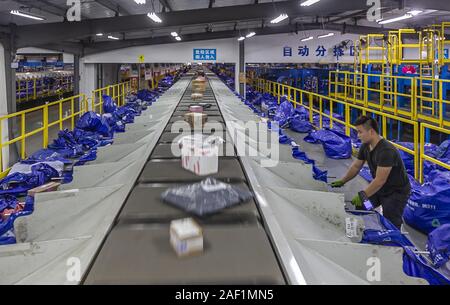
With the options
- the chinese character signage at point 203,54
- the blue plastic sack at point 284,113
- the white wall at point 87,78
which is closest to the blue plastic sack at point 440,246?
the blue plastic sack at point 284,113

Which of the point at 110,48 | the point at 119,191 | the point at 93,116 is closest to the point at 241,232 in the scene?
the point at 119,191

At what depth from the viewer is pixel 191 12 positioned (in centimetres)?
1040

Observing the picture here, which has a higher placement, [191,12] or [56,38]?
[191,12]

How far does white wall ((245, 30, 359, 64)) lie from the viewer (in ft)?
54.3

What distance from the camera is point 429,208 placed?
4.38m

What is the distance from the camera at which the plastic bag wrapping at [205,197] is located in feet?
5.96

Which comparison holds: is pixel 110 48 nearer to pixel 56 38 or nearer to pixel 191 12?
pixel 56 38

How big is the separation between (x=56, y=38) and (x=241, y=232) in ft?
33.6

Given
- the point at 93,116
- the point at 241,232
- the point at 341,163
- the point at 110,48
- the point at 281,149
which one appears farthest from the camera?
the point at 110,48

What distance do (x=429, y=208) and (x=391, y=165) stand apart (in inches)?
46.7

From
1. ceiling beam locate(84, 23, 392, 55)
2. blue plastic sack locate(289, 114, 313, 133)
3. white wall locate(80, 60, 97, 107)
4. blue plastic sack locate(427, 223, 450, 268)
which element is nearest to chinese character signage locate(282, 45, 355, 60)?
ceiling beam locate(84, 23, 392, 55)

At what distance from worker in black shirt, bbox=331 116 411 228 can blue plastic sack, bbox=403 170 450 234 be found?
32.4 inches

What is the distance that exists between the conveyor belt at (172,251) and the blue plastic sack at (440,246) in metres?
2.24

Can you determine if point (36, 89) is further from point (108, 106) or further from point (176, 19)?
point (176, 19)
